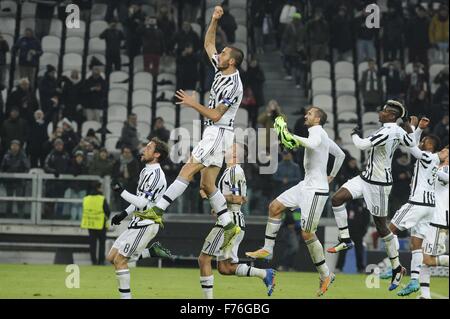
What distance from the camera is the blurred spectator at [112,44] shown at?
28.5m

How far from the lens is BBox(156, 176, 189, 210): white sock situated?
576 inches

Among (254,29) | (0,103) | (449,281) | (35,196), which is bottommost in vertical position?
(449,281)

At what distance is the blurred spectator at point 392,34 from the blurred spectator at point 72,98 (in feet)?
28.1

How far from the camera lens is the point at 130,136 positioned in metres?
26.1

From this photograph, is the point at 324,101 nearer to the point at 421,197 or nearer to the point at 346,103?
the point at 346,103

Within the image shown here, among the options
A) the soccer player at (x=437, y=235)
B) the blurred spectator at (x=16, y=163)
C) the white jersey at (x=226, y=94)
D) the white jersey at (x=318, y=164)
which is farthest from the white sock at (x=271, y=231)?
the blurred spectator at (x=16, y=163)

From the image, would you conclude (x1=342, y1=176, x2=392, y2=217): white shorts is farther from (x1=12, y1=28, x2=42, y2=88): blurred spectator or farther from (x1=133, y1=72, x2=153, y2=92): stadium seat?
(x1=12, y1=28, x2=42, y2=88): blurred spectator

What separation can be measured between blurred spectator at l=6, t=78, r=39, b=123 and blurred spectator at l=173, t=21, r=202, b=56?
4.23 metres

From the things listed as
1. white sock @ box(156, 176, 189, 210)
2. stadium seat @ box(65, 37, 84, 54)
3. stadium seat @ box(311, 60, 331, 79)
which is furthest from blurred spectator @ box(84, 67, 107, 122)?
white sock @ box(156, 176, 189, 210)

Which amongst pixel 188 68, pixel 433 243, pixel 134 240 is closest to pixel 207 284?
pixel 134 240

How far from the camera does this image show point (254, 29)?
104ft
